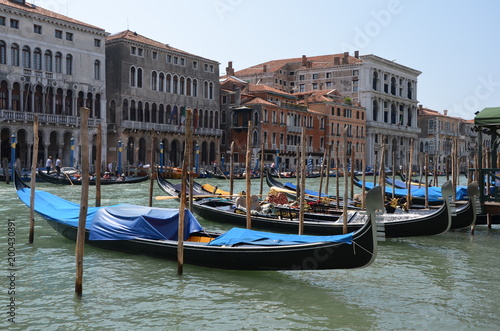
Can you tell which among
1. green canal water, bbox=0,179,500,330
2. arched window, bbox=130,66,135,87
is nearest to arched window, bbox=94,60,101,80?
arched window, bbox=130,66,135,87

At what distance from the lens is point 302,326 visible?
4.16 meters

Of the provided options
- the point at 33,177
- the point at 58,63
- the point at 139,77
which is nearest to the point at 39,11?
the point at 58,63

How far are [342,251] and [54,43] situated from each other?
20310mm

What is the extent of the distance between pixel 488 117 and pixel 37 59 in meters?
18.9

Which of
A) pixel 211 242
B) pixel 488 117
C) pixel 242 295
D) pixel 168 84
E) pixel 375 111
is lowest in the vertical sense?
pixel 242 295

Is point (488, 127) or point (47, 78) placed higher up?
point (47, 78)

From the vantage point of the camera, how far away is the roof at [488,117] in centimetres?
692

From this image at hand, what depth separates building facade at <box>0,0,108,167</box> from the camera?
21094 mm

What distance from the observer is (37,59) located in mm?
22156

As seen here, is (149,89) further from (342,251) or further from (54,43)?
(342,251)

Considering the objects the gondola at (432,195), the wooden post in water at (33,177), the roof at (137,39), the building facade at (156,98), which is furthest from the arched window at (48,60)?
the wooden post in water at (33,177)

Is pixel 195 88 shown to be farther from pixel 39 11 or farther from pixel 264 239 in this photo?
pixel 264 239

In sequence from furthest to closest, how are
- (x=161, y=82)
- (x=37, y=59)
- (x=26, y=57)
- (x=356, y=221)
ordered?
1. (x=161, y=82)
2. (x=37, y=59)
3. (x=26, y=57)
4. (x=356, y=221)

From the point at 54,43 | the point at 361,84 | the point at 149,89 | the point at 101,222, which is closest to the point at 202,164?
the point at 149,89
